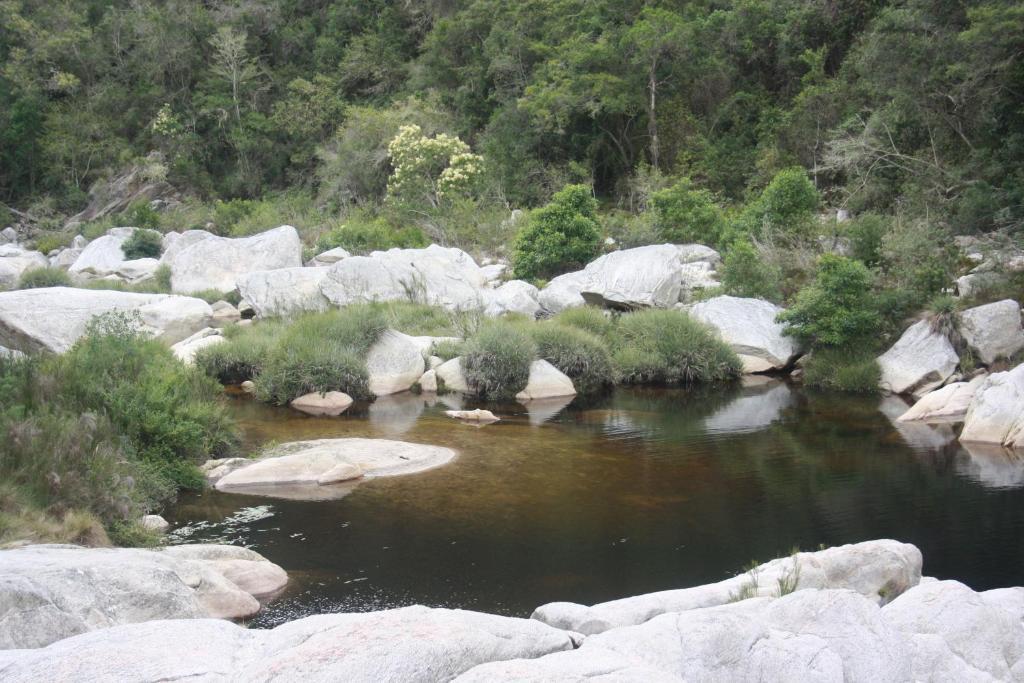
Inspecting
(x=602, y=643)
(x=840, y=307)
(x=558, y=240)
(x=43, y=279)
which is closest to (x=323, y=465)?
(x=602, y=643)

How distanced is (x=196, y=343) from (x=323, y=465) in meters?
7.45

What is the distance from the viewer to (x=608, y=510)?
9023 mm

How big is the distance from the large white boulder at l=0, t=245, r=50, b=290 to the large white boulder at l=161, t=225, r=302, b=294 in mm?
4294

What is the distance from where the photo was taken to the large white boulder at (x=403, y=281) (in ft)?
62.5

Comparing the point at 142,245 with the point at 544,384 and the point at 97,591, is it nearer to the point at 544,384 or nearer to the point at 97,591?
the point at 544,384

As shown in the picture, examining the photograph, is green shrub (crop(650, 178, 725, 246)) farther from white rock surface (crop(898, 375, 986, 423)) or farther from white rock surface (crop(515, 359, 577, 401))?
white rock surface (crop(898, 375, 986, 423))

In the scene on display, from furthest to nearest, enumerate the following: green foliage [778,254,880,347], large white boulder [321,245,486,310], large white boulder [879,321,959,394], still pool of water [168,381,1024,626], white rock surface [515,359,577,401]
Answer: large white boulder [321,245,486,310]
green foliage [778,254,880,347]
white rock surface [515,359,577,401]
large white boulder [879,321,959,394]
still pool of water [168,381,1024,626]

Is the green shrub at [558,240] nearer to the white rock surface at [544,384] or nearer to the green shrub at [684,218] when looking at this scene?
the green shrub at [684,218]

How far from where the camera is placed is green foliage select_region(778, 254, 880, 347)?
15.4m

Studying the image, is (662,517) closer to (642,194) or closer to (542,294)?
(542,294)

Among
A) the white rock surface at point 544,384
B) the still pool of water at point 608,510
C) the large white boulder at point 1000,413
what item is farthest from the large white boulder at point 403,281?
the large white boulder at point 1000,413

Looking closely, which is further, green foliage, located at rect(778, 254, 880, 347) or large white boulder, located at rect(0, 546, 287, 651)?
green foliage, located at rect(778, 254, 880, 347)

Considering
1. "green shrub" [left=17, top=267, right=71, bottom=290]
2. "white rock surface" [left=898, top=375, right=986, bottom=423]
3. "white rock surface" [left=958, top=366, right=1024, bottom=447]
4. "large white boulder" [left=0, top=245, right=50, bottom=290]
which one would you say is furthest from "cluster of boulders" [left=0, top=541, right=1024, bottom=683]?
"large white boulder" [left=0, top=245, right=50, bottom=290]

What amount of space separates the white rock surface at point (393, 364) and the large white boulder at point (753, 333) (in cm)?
523
